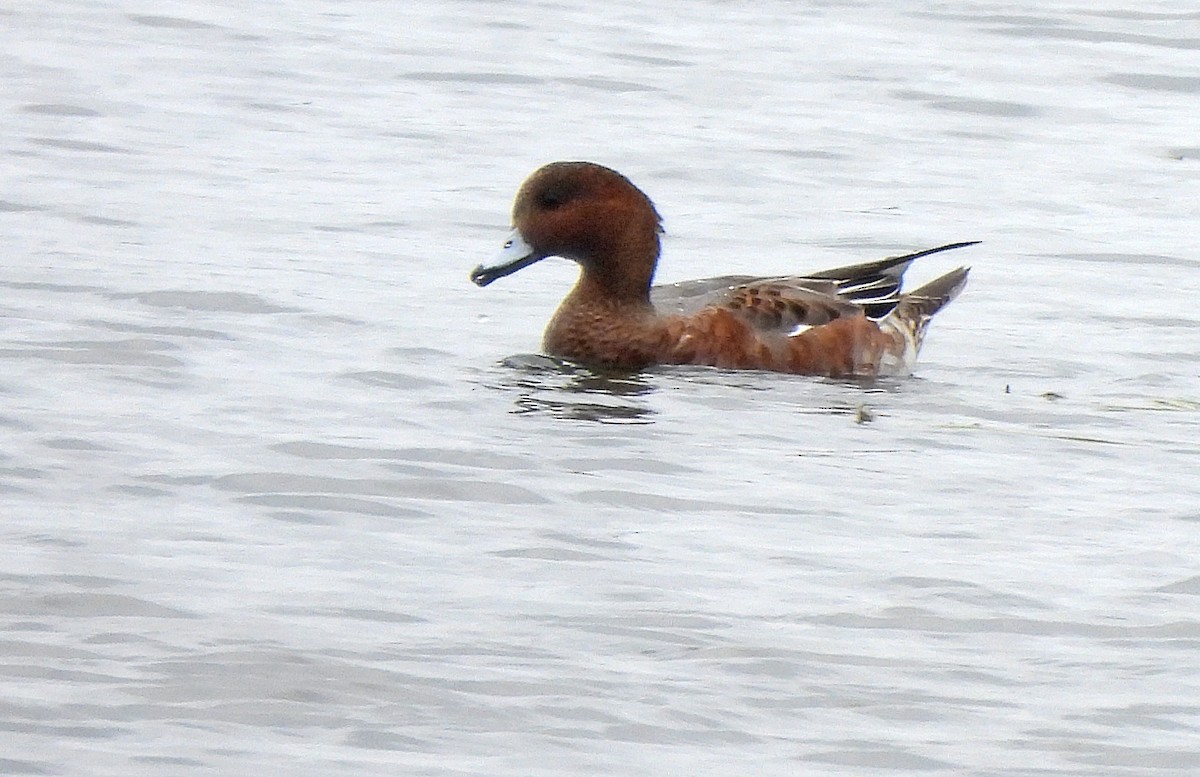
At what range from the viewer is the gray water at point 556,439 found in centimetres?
564

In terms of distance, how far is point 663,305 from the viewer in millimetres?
9820

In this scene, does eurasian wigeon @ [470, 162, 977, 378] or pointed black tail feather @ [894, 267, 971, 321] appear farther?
pointed black tail feather @ [894, 267, 971, 321]

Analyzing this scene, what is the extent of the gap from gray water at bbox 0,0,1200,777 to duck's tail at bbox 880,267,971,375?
4.3 inches

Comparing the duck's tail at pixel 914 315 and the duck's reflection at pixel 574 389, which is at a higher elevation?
the duck's tail at pixel 914 315

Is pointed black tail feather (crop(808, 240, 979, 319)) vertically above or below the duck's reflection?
above

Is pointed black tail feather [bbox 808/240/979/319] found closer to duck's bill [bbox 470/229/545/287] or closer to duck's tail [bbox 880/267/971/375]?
duck's tail [bbox 880/267/971/375]

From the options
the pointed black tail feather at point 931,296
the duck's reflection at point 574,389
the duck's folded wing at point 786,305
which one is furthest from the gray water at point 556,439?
the duck's folded wing at point 786,305

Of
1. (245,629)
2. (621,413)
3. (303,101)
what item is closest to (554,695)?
(245,629)

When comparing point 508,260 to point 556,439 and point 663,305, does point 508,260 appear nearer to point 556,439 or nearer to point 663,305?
point 663,305

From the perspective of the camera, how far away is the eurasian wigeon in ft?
31.3

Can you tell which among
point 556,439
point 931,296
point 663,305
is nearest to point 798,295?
point 663,305

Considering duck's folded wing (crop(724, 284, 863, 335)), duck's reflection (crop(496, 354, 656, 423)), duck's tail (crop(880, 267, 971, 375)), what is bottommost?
duck's reflection (crop(496, 354, 656, 423))

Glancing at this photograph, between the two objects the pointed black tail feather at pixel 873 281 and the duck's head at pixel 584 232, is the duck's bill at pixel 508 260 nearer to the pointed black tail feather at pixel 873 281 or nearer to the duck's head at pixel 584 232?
the duck's head at pixel 584 232

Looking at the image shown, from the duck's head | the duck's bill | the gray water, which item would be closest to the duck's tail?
the gray water
